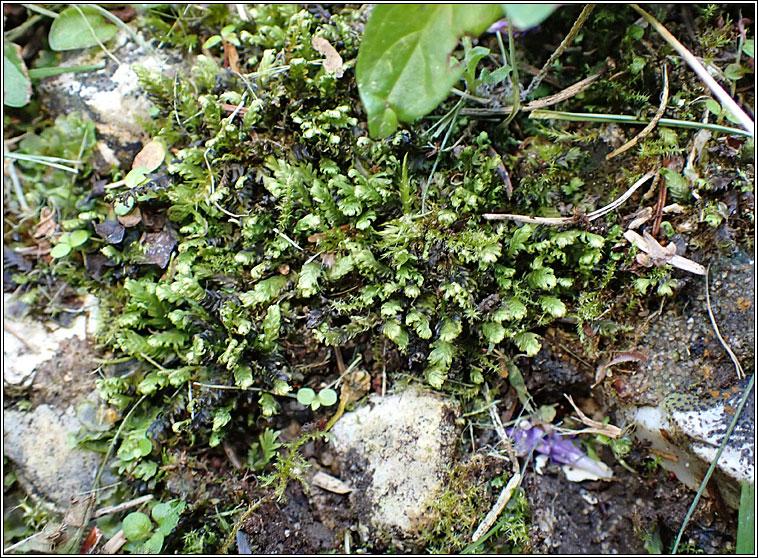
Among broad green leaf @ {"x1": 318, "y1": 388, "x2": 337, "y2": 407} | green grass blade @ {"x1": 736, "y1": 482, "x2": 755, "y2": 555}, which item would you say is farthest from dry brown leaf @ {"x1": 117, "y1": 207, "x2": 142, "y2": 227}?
green grass blade @ {"x1": 736, "y1": 482, "x2": 755, "y2": 555}

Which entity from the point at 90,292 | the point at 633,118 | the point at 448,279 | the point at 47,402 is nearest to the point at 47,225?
the point at 90,292

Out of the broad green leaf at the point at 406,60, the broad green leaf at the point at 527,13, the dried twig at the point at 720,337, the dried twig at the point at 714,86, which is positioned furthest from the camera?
the dried twig at the point at 720,337

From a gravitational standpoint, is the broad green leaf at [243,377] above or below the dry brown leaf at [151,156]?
below

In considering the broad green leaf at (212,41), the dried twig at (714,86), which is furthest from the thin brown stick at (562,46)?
the broad green leaf at (212,41)

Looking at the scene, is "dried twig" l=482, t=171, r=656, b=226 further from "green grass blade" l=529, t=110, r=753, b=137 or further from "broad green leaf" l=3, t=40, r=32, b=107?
"broad green leaf" l=3, t=40, r=32, b=107

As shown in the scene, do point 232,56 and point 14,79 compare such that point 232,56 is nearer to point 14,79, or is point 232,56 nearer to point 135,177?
point 135,177

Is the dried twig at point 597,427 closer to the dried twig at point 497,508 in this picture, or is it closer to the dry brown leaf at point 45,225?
the dried twig at point 497,508

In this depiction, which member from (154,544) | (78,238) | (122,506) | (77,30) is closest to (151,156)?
(78,238)
